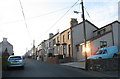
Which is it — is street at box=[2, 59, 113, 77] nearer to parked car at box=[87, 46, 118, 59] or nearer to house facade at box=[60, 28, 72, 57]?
parked car at box=[87, 46, 118, 59]

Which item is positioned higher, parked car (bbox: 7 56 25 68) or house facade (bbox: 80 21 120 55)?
house facade (bbox: 80 21 120 55)

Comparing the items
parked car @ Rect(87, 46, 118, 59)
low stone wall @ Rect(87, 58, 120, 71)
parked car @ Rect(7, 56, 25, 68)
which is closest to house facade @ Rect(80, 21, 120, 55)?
parked car @ Rect(87, 46, 118, 59)

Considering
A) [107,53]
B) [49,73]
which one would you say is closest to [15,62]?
[49,73]

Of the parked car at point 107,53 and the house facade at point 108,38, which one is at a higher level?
the house facade at point 108,38

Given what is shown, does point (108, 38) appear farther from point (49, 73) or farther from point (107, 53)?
point (49, 73)

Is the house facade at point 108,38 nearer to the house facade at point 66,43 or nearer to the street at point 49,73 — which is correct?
the house facade at point 66,43

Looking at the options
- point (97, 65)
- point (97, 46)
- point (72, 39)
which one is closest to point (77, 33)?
point (72, 39)

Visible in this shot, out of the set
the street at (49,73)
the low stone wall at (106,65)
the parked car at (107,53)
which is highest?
the parked car at (107,53)

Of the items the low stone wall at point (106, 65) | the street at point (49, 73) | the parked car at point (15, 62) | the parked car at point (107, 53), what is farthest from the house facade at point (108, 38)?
the parked car at point (15, 62)

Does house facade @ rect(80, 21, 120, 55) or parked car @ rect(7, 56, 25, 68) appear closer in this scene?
parked car @ rect(7, 56, 25, 68)

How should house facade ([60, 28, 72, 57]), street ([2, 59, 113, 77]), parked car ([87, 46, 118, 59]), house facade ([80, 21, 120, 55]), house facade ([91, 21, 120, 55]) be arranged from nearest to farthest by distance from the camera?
street ([2, 59, 113, 77]) → parked car ([87, 46, 118, 59]) → house facade ([80, 21, 120, 55]) → house facade ([91, 21, 120, 55]) → house facade ([60, 28, 72, 57])

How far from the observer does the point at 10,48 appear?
71875 mm

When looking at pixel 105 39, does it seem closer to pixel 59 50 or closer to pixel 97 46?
pixel 97 46

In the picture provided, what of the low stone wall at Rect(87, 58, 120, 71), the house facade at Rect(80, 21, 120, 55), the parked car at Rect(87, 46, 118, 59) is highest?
the house facade at Rect(80, 21, 120, 55)
